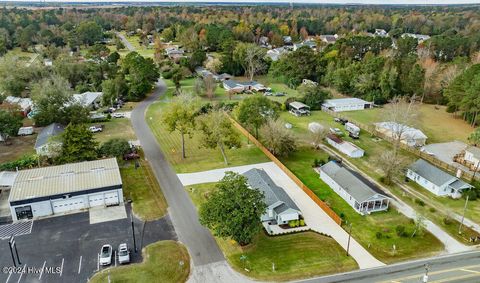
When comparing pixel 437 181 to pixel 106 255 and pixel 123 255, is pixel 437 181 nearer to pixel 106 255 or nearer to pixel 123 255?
pixel 123 255

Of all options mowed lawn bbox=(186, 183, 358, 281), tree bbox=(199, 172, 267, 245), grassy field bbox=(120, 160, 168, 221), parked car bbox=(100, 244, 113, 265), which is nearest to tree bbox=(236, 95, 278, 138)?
grassy field bbox=(120, 160, 168, 221)

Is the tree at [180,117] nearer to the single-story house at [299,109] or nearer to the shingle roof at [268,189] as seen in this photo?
the shingle roof at [268,189]

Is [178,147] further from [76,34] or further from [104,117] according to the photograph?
[76,34]

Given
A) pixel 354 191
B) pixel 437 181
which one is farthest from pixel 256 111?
pixel 437 181

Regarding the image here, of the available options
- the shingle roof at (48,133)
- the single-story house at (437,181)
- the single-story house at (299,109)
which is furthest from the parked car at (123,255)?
the single-story house at (299,109)

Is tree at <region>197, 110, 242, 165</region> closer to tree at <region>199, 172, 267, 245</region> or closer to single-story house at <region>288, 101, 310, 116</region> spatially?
tree at <region>199, 172, 267, 245</region>
